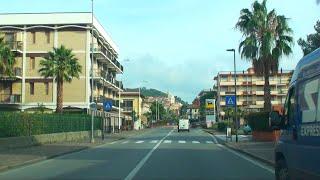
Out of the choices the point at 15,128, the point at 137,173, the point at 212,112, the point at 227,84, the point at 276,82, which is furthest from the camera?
the point at 227,84

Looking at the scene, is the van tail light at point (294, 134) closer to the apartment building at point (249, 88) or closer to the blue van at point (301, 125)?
the blue van at point (301, 125)

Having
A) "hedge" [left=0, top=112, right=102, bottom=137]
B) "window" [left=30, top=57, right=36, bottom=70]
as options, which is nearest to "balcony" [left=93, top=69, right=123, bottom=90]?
"window" [left=30, top=57, right=36, bottom=70]

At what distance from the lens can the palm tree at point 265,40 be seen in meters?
47.1

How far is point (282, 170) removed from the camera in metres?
12.5

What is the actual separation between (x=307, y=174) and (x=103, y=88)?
77.1 meters

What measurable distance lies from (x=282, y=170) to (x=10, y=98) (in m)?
69.7

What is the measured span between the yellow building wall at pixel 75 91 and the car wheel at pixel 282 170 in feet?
219

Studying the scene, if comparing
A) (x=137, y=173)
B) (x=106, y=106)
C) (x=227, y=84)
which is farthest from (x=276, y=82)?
(x=137, y=173)

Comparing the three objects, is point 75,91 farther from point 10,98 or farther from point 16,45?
point 16,45

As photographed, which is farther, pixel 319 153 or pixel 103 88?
pixel 103 88

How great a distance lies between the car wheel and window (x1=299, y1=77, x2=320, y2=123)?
169cm

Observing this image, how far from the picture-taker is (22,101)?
258 ft

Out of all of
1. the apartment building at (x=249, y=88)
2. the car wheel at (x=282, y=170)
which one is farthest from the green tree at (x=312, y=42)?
the apartment building at (x=249, y=88)

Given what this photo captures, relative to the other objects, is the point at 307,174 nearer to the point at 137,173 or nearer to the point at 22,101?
the point at 137,173
